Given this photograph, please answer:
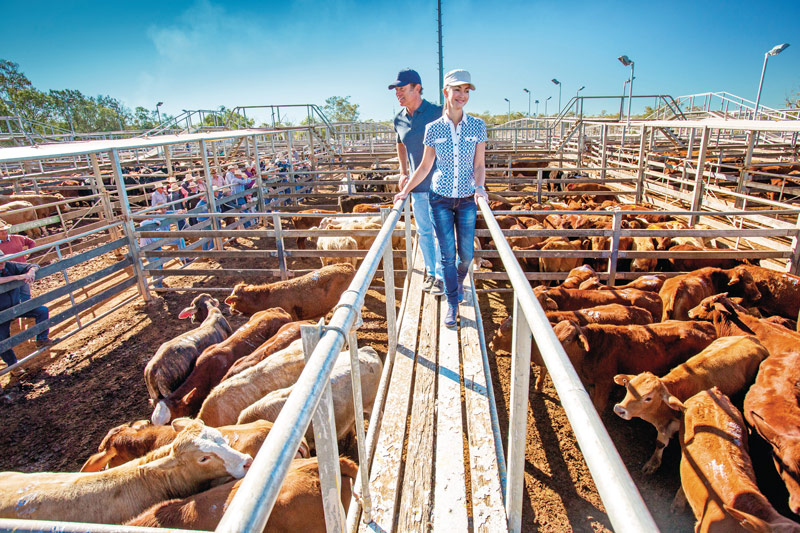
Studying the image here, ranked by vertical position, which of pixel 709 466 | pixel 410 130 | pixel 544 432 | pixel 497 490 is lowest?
pixel 544 432

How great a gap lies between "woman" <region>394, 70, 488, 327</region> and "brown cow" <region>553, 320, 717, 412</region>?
5.42 feet

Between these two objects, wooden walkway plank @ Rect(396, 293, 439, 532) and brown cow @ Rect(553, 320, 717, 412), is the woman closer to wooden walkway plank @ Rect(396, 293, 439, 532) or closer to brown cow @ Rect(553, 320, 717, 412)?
wooden walkway plank @ Rect(396, 293, 439, 532)

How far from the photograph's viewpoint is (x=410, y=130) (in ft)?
13.5

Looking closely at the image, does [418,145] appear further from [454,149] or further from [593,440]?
[593,440]

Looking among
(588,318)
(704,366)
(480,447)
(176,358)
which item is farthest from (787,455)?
(176,358)

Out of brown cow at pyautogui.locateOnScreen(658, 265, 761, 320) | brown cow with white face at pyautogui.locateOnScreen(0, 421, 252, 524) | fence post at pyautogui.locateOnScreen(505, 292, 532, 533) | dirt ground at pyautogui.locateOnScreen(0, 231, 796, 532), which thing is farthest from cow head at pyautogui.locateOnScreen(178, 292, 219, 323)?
brown cow at pyautogui.locateOnScreen(658, 265, 761, 320)

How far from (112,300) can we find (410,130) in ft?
23.1

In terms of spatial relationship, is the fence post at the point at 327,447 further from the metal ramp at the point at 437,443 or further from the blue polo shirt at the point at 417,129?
the blue polo shirt at the point at 417,129

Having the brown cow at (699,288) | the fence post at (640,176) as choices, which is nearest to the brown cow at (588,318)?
the brown cow at (699,288)

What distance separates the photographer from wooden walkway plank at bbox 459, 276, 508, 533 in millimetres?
1906

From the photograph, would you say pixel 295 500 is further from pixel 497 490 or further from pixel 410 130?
pixel 410 130

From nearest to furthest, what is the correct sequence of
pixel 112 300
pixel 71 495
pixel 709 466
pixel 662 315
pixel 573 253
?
pixel 71 495, pixel 709 466, pixel 662 315, pixel 573 253, pixel 112 300

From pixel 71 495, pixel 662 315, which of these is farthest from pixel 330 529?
pixel 662 315

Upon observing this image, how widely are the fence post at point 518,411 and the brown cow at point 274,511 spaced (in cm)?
116
